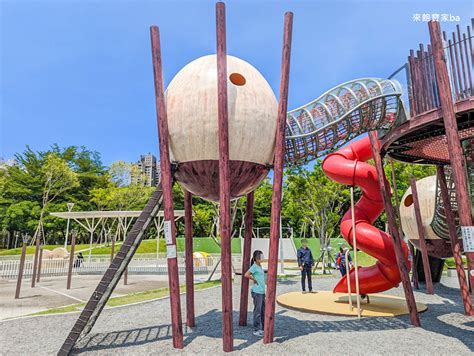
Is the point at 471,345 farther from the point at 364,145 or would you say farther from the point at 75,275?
the point at 75,275

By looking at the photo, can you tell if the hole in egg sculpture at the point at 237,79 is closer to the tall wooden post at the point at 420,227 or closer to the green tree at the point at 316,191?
the tall wooden post at the point at 420,227

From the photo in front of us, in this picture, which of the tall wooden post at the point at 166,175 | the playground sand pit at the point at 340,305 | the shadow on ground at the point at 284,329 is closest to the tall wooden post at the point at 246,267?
the shadow on ground at the point at 284,329

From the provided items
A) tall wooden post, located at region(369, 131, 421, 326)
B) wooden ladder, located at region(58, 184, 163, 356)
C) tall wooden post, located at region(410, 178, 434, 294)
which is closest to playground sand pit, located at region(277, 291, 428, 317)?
tall wooden post, located at region(369, 131, 421, 326)

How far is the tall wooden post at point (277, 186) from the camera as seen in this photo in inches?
268

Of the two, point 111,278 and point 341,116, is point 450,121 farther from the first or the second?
point 111,278

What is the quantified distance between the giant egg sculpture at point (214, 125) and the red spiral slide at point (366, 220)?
4.03m

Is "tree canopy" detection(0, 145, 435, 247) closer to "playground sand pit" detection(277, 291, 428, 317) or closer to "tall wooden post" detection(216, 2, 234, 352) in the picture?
"playground sand pit" detection(277, 291, 428, 317)

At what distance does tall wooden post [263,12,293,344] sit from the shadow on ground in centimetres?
64

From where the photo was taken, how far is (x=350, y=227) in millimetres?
10648

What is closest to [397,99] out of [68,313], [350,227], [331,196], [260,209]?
[350,227]

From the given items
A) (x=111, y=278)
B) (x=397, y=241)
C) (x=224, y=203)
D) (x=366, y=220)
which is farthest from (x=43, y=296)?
(x=397, y=241)

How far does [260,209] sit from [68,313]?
1743 inches

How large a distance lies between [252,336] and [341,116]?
6.96 meters

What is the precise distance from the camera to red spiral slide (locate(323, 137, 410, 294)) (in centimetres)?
1005
